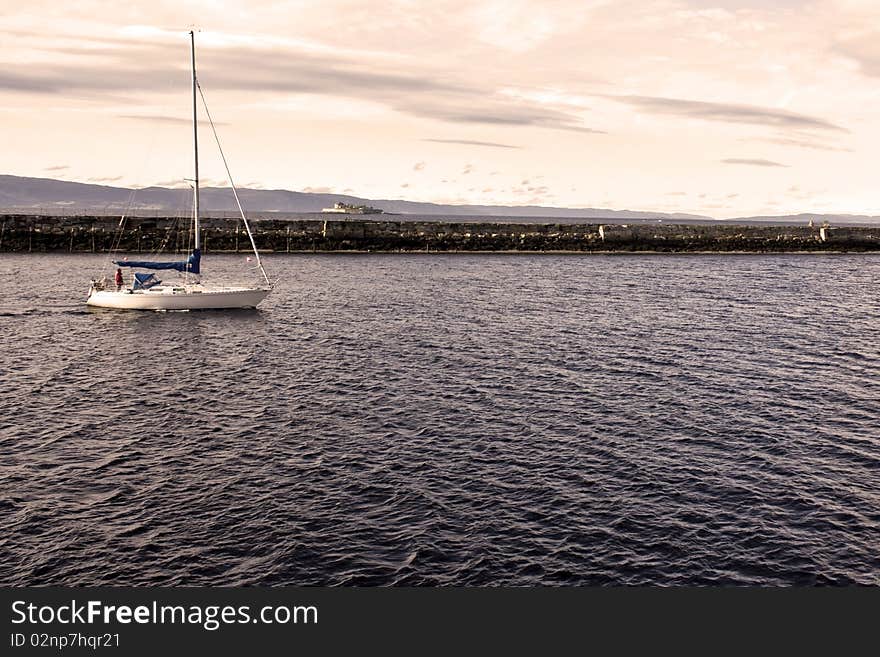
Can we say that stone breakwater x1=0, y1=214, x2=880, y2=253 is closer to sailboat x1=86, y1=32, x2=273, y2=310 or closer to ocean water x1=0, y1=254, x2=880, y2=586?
sailboat x1=86, y1=32, x2=273, y2=310

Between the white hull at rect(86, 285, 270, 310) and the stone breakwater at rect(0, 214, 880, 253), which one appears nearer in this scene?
the white hull at rect(86, 285, 270, 310)

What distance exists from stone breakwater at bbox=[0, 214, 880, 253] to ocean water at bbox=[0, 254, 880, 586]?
2134 inches

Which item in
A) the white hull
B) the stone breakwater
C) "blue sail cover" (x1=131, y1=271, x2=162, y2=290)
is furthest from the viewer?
the stone breakwater

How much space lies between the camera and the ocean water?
19.0m

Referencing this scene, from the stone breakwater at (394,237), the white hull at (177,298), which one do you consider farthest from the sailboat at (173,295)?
the stone breakwater at (394,237)

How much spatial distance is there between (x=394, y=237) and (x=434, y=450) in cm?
9156

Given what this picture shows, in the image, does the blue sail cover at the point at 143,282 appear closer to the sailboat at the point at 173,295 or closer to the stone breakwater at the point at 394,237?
the sailboat at the point at 173,295

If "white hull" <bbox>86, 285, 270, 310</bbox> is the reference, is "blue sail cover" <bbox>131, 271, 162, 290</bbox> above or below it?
above

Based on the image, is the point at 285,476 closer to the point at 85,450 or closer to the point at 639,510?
the point at 85,450

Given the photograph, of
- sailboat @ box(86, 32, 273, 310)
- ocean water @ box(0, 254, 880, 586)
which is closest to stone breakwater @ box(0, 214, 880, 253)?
sailboat @ box(86, 32, 273, 310)

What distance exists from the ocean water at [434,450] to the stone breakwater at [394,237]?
2134 inches

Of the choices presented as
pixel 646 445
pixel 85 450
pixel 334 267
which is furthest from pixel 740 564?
pixel 334 267

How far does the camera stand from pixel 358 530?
2041 cm

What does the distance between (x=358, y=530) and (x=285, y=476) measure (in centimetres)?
457
